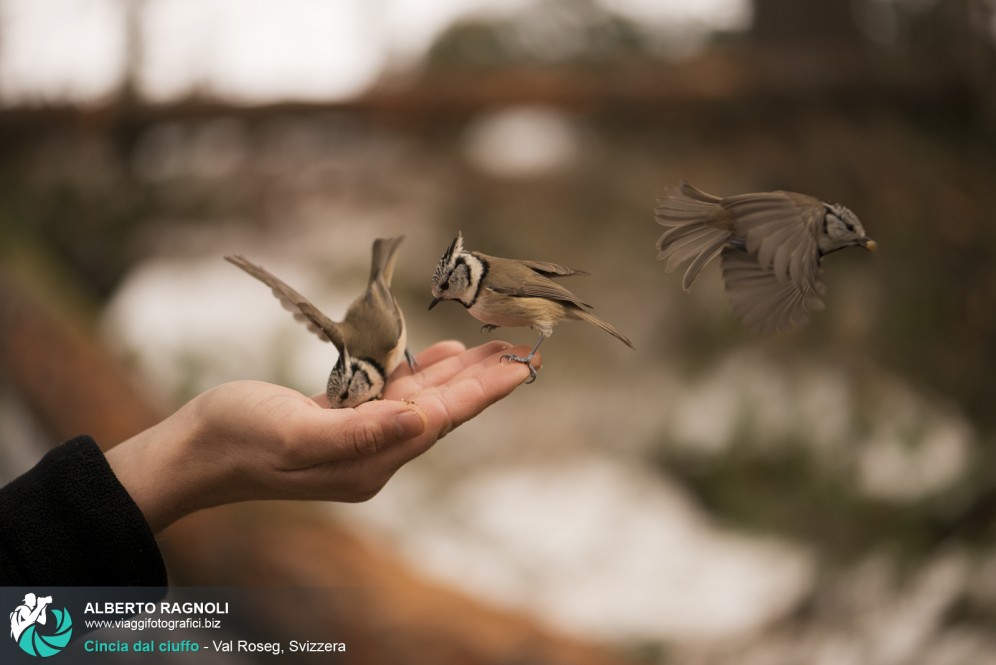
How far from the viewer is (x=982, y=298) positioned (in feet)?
11.5

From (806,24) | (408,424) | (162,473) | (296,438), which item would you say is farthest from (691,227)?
(806,24)

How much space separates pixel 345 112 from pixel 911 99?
8.31 feet

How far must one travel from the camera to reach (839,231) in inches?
44.9

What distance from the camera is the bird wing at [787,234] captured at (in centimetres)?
114

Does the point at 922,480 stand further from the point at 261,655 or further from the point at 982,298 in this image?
the point at 261,655

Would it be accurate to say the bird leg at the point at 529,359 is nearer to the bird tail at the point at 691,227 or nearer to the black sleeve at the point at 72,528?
the bird tail at the point at 691,227

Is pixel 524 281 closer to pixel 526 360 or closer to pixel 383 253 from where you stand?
pixel 526 360

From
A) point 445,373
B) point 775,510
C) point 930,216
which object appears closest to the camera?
point 445,373

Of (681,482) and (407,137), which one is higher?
(407,137)

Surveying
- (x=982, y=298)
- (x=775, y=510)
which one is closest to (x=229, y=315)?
(x=775, y=510)

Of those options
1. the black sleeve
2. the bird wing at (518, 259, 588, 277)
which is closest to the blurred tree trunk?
the bird wing at (518, 259, 588, 277)

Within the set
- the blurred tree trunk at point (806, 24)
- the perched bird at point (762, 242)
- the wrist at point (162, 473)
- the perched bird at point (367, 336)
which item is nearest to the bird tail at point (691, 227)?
the perched bird at point (762, 242)

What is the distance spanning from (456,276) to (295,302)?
0.33 meters

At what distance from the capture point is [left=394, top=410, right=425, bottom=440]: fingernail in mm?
1500
